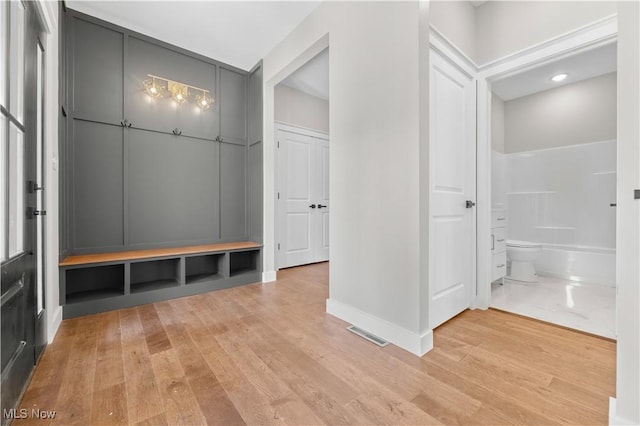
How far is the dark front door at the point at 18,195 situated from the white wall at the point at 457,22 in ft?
8.07

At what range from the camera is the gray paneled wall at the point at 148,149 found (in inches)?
100.0

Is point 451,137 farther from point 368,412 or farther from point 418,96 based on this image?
point 368,412

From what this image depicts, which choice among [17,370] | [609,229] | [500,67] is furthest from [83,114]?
[609,229]

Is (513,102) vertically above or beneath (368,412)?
above

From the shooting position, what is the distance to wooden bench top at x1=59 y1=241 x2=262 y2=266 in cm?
227

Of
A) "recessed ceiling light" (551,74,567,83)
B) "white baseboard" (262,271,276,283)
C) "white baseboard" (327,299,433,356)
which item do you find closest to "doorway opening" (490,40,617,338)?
"recessed ceiling light" (551,74,567,83)

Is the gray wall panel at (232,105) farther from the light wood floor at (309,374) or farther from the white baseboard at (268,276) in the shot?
the light wood floor at (309,374)

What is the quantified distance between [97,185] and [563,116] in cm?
569

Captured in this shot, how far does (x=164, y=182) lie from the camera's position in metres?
3.01

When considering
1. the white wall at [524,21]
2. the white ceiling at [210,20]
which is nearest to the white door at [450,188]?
the white wall at [524,21]

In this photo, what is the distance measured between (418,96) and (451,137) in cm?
66

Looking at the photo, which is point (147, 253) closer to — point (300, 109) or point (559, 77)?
point (300, 109)

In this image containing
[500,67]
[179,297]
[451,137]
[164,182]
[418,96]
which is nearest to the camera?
[418,96]

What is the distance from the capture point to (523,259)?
3238 mm
